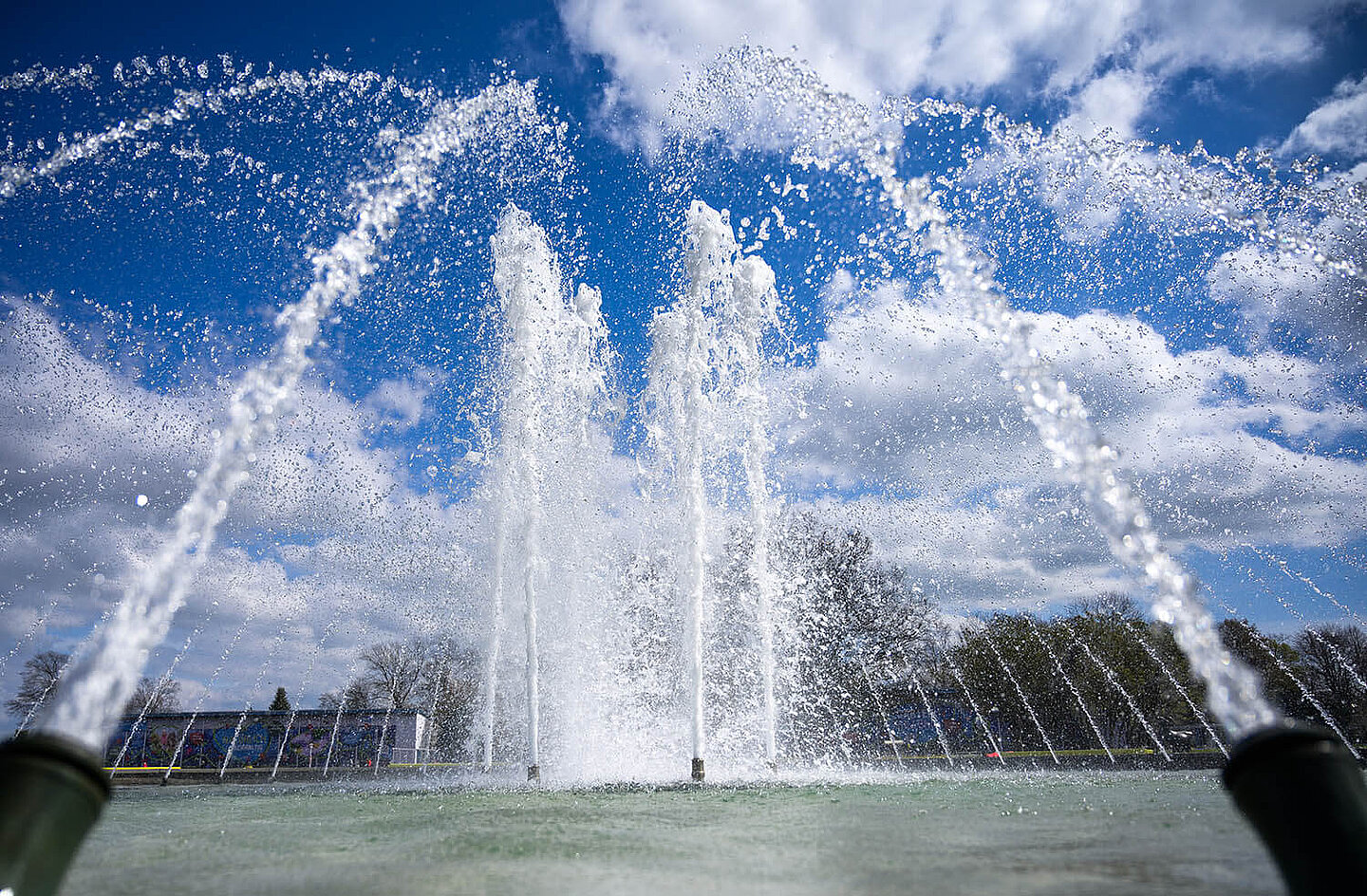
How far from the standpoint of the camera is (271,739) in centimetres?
4456

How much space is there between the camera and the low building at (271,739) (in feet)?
139

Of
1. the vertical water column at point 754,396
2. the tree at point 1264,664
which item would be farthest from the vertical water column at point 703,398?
the tree at point 1264,664

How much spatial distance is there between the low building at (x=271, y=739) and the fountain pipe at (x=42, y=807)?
4468cm

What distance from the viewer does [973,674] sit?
4034 cm

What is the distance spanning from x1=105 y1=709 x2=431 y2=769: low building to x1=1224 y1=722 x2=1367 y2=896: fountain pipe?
46219mm

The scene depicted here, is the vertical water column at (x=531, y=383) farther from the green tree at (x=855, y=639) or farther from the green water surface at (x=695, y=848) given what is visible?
the green tree at (x=855, y=639)

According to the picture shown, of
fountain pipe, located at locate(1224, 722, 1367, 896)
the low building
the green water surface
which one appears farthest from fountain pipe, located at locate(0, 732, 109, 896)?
the low building

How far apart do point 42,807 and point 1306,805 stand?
4.25 metres

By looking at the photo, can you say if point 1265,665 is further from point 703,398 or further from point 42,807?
point 42,807

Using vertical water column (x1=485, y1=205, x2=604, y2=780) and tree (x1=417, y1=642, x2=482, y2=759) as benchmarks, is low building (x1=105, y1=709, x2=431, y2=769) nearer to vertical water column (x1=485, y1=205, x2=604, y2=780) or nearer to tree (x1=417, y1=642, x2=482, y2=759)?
tree (x1=417, y1=642, x2=482, y2=759)

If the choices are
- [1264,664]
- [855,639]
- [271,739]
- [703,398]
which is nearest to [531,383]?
[703,398]

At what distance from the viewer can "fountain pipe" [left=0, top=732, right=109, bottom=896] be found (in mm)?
2350

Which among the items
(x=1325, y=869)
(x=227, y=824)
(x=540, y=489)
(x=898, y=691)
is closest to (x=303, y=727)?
(x=898, y=691)

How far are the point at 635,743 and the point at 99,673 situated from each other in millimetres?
14008
